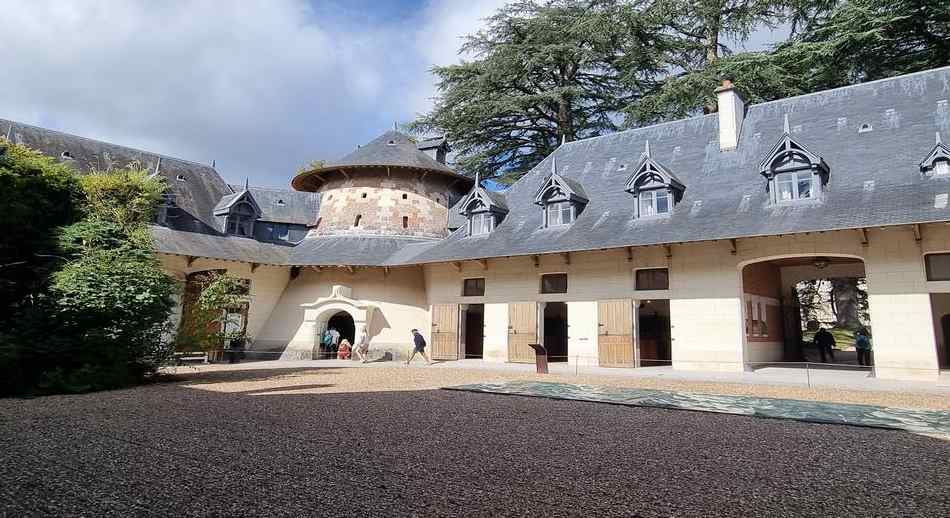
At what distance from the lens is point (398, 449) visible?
4.74 m

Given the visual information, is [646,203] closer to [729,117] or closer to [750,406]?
[729,117]

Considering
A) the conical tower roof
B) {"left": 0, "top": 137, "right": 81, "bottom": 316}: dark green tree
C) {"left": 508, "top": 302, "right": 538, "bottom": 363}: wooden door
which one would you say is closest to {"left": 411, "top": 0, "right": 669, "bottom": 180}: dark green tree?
the conical tower roof

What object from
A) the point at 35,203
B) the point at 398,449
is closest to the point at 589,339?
the point at 398,449

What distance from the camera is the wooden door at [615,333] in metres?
13.9

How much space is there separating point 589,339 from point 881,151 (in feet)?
28.3

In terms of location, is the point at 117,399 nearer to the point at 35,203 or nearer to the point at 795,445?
the point at 35,203

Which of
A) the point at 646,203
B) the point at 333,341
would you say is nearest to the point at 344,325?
the point at 333,341

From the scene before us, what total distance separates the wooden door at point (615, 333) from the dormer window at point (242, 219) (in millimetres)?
13870

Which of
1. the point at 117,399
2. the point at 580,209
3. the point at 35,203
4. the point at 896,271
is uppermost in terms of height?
the point at 580,209

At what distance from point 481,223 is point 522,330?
167 inches

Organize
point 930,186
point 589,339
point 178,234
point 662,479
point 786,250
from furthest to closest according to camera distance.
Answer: point 178,234
point 589,339
point 786,250
point 930,186
point 662,479

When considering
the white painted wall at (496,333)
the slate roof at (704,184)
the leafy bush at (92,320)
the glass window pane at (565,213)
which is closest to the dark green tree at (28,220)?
the leafy bush at (92,320)

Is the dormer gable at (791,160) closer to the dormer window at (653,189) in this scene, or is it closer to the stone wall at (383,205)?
the dormer window at (653,189)

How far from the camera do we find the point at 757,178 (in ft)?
45.2
